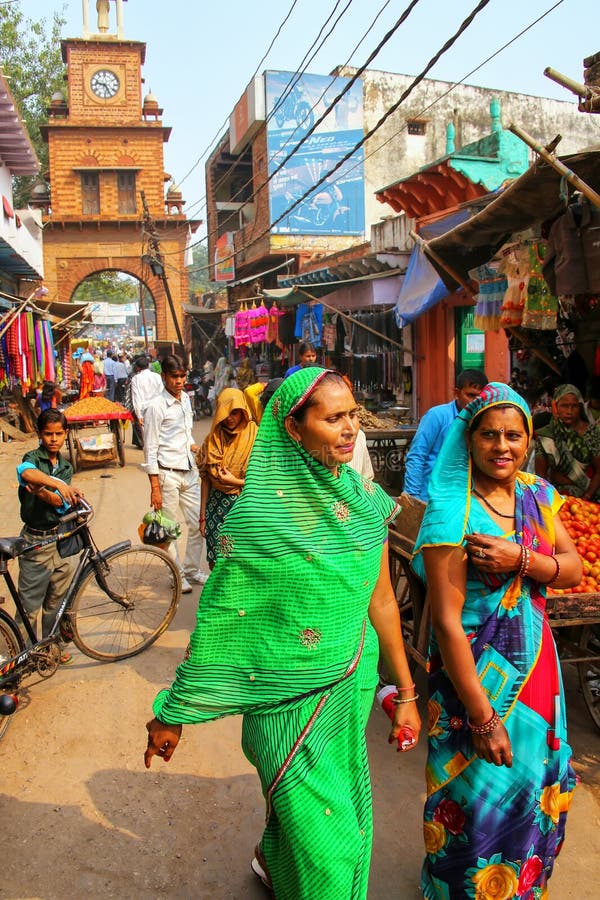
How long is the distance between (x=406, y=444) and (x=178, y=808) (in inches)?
267

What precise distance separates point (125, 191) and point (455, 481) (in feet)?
124

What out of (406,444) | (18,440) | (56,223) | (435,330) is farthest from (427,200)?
(56,223)

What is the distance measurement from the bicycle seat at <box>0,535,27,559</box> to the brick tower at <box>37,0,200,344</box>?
3241cm

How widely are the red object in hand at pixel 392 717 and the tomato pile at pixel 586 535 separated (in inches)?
48.2

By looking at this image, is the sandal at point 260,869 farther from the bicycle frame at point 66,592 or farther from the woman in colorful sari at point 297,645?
the bicycle frame at point 66,592

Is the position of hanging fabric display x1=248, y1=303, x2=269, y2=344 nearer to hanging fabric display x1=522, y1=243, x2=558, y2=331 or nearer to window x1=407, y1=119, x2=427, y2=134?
window x1=407, y1=119, x2=427, y2=134

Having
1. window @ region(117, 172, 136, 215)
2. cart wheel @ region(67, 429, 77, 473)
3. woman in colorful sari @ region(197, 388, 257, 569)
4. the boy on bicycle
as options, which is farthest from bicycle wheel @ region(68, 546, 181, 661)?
window @ region(117, 172, 136, 215)

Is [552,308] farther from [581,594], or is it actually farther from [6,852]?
[6,852]

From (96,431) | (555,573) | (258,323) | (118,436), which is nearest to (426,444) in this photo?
(555,573)

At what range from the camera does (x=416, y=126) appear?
67.5 feet

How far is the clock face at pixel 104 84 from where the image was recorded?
119 feet

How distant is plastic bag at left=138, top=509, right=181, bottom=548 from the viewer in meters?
5.65

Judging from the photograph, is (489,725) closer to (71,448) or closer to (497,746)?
(497,746)

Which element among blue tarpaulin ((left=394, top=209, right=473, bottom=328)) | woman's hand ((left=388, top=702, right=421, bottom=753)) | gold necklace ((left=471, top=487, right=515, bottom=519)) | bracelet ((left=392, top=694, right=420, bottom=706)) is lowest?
woman's hand ((left=388, top=702, right=421, bottom=753))
